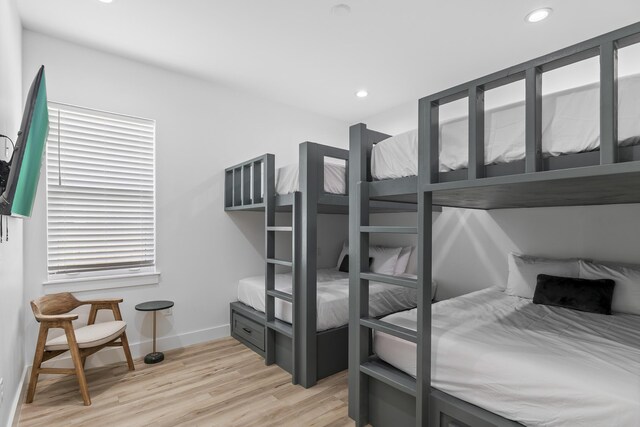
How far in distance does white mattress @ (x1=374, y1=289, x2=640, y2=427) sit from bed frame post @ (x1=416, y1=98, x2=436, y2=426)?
3.9 inches

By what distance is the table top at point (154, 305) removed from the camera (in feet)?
9.39

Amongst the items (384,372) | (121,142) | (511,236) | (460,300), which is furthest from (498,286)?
(121,142)

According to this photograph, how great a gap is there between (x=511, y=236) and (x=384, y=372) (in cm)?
214

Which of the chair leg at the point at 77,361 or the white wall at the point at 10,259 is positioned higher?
the white wall at the point at 10,259

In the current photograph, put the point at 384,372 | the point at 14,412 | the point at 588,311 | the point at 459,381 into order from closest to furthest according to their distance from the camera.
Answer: the point at 459,381 → the point at 384,372 → the point at 14,412 → the point at 588,311

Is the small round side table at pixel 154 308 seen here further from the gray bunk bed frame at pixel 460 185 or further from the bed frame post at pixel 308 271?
the gray bunk bed frame at pixel 460 185

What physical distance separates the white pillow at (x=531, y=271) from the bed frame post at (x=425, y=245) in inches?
59.5

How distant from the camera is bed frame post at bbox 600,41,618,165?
1101 millimetres

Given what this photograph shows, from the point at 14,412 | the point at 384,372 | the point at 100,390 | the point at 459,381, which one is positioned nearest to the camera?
the point at 459,381

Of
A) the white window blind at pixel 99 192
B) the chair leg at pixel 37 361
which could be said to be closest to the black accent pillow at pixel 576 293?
the white window blind at pixel 99 192

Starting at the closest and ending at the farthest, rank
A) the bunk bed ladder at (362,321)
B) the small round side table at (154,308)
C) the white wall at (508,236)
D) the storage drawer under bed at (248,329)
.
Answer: the bunk bed ladder at (362,321) < the white wall at (508,236) < the small round side table at (154,308) < the storage drawer under bed at (248,329)

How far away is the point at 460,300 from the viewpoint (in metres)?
2.57

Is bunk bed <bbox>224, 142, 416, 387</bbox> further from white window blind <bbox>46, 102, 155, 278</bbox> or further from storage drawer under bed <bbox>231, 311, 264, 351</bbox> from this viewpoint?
white window blind <bbox>46, 102, 155, 278</bbox>

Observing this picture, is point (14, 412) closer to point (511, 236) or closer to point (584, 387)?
point (584, 387)
